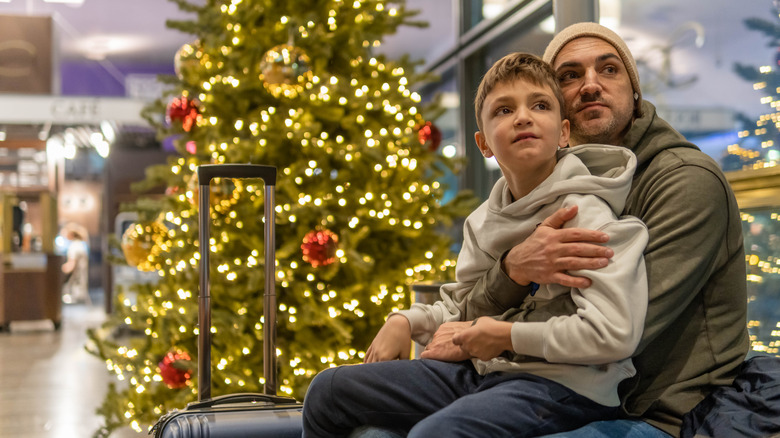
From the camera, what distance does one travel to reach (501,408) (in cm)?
132

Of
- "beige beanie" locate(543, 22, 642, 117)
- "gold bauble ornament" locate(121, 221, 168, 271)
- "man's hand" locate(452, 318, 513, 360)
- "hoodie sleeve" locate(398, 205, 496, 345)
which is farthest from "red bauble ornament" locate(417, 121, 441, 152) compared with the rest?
"man's hand" locate(452, 318, 513, 360)

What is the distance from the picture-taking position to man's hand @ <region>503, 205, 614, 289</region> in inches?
52.4

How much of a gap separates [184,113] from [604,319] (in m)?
2.81

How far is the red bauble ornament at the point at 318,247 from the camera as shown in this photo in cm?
330

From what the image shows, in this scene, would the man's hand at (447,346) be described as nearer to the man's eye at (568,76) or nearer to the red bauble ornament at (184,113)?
the man's eye at (568,76)

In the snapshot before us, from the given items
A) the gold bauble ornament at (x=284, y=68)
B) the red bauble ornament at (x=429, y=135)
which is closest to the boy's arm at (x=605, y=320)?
the gold bauble ornament at (x=284, y=68)

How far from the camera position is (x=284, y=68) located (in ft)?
11.0

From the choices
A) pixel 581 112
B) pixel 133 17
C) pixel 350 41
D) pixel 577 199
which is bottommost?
pixel 577 199

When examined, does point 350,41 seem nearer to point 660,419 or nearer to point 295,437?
point 295,437

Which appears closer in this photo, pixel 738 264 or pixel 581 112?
pixel 738 264

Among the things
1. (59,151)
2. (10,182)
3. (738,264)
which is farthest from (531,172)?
(59,151)

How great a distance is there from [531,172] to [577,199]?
12 centimetres

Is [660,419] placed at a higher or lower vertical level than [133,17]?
lower

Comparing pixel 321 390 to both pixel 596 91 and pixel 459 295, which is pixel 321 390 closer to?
pixel 459 295
